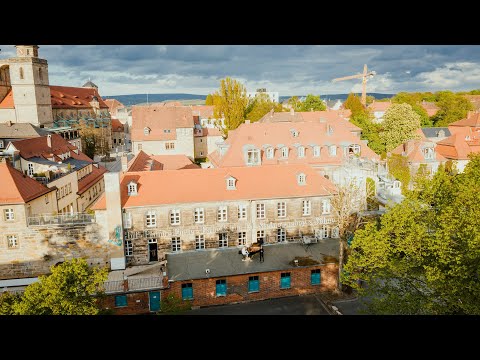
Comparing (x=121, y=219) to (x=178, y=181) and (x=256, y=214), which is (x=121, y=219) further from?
(x=256, y=214)

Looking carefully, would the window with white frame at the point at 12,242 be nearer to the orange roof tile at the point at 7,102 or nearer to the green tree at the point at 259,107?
the orange roof tile at the point at 7,102

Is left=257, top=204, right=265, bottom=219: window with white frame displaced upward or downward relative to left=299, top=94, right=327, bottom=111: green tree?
downward

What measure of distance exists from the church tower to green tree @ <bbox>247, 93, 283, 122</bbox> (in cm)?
1877

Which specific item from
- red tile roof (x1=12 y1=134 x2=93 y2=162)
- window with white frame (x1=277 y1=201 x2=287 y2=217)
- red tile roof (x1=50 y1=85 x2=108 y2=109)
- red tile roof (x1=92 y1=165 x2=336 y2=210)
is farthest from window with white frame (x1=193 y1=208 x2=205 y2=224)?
red tile roof (x1=50 y1=85 x2=108 y2=109)

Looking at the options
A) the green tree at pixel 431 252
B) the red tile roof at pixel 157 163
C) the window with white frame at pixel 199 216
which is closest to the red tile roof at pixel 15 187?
the red tile roof at pixel 157 163

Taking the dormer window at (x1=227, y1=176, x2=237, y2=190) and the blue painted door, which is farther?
the dormer window at (x1=227, y1=176, x2=237, y2=190)

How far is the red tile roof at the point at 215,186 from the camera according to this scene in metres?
15.3

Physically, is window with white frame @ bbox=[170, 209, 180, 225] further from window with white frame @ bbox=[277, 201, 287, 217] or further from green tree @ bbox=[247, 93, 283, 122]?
green tree @ bbox=[247, 93, 283, 122]

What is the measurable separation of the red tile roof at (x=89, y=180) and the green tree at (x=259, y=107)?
16.6 metres

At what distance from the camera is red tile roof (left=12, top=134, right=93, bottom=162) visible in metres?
19.2

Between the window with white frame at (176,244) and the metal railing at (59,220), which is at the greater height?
the metal railing at (59,220)

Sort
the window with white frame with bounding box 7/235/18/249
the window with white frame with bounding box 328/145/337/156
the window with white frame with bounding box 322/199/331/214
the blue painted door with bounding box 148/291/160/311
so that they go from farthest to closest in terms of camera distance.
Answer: the window with white frame with bounding box 328/145/337/156 < the window with white frame with bounding box 322/199/331/214 < the window with white frame with bounding box 7/235/18/249 < the blue painted door with bounding box 148/291/160/311

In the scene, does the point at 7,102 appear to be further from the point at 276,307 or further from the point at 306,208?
the point at 276,307
